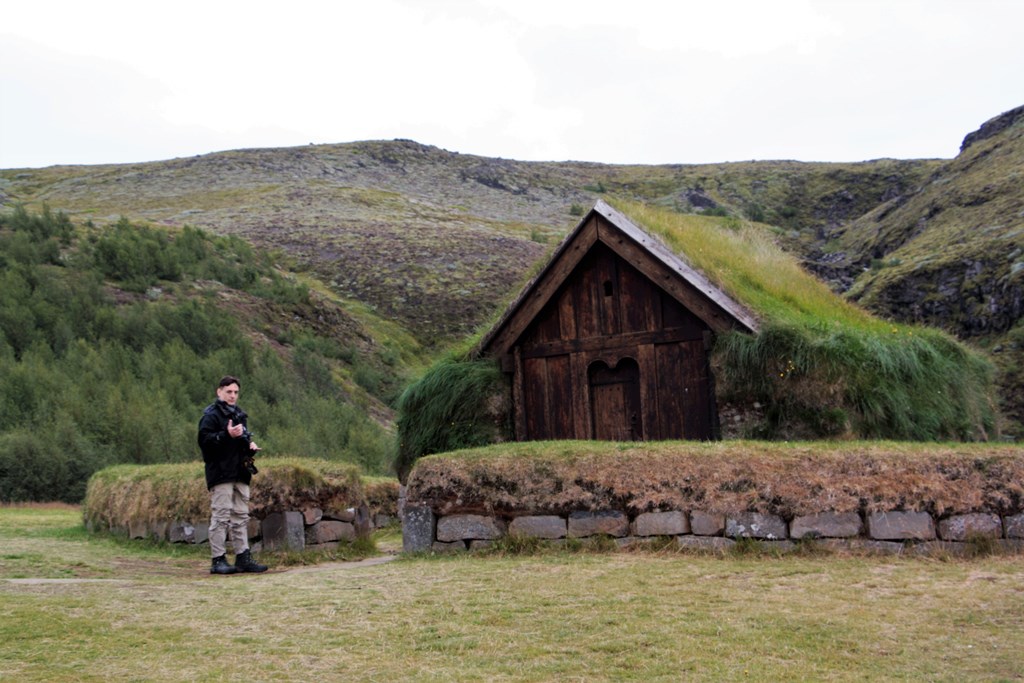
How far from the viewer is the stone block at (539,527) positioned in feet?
36.5

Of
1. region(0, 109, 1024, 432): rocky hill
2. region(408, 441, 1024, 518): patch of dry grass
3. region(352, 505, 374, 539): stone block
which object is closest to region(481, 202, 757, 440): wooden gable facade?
region(352, 505, 374, 539): stone block

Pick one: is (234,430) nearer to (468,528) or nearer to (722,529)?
(468,528)

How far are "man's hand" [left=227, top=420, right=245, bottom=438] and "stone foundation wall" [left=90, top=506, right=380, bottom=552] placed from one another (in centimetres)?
245

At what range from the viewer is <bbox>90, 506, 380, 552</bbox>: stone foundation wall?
42.0ft

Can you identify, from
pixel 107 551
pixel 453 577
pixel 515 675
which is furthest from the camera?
pixel 107 551

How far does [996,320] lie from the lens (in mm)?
41094

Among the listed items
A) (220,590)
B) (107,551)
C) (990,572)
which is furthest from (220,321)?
(990,572)

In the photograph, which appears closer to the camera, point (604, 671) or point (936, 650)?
point (604, 671)

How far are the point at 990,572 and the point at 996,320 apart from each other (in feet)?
117

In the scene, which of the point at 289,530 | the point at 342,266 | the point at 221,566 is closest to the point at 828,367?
the point at 289,530

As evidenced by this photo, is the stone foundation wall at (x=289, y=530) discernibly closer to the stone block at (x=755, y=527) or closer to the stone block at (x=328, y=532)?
the stone block at (x=328, y=532)

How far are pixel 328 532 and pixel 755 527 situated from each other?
5711mm

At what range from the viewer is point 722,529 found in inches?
415

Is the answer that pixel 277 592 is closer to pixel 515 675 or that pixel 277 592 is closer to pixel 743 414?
pixel 515 675
